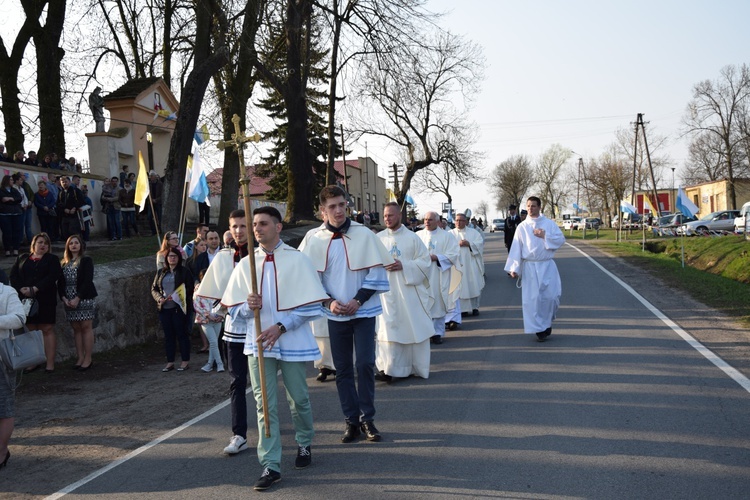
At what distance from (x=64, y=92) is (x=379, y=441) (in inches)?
891

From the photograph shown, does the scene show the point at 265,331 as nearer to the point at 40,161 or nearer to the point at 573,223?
the point at 40,161

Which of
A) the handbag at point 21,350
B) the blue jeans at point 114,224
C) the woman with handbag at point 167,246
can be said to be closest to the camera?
the handbag at point 21,350

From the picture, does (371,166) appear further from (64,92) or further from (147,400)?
(147,400)

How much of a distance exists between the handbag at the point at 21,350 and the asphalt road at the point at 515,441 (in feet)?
3.90

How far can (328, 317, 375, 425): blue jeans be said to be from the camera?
6.18 m

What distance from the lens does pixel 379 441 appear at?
19.8 feet

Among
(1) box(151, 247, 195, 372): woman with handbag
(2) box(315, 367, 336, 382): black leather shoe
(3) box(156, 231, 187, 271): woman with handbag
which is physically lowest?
(2) box(315, 367, 336, 382): black leather shoe

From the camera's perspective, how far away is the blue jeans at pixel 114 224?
17.9m

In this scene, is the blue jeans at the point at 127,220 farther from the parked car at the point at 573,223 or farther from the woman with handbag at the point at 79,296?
the parked car at the point at 573,223

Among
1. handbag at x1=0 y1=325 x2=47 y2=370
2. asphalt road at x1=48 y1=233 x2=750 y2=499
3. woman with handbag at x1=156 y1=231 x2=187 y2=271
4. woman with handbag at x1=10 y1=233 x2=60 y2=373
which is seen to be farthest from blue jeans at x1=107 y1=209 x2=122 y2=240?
handbag at x1=0 y1=325 x2=47 y2=370

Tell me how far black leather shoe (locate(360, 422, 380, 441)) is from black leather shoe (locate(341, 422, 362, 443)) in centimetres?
6

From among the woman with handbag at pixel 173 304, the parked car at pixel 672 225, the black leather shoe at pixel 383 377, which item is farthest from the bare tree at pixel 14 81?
the parked car at pixel 672 225

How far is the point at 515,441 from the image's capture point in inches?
229

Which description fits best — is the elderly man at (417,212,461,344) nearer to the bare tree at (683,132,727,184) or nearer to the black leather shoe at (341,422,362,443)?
the black leather shoe at (341,422,362,443)
